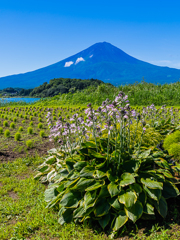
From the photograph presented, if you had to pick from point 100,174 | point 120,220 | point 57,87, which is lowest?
point 120,220

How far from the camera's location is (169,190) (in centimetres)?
276

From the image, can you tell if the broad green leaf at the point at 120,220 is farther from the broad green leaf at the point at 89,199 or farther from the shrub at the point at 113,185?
the broad green leaf at the point at 89,199

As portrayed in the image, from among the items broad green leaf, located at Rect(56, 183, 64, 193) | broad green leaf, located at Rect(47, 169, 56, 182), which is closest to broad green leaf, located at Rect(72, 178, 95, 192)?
broad green leaf, located at Rect(56, 183, 64, 193)

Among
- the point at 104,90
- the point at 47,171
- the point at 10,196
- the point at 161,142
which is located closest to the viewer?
the point at 10,196

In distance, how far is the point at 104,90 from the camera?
18.7 meters

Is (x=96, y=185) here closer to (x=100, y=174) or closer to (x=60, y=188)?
(x=100, y=174)

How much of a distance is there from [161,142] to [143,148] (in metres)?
1.73

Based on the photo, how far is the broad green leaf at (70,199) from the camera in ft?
8.83

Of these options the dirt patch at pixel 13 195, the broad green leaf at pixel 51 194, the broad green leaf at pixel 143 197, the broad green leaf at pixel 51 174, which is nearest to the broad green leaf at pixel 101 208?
the broad green leaf at pixel 143 197

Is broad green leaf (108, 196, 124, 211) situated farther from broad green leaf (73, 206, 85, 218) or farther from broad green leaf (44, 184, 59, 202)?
broad green leaf (44, 184, 59, 202)

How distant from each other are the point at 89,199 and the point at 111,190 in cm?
34

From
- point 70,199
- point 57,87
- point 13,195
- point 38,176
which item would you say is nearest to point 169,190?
point 70,199

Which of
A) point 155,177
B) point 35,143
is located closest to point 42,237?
point 155,177

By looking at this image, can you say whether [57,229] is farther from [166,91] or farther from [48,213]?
[166,91]
